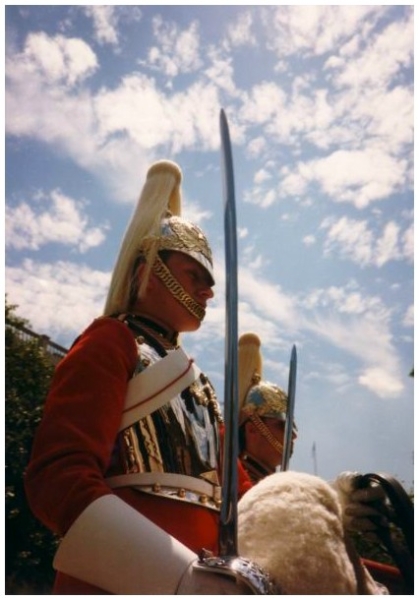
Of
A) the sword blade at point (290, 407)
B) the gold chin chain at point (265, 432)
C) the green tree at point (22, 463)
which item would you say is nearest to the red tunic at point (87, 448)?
the sword blade at point (290, 407)

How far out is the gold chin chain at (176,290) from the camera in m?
2.15

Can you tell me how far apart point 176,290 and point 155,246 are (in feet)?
0.70

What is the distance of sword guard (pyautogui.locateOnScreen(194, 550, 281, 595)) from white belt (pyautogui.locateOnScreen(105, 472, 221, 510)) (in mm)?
350

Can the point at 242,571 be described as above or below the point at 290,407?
below

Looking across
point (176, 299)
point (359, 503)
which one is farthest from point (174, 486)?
point (176, 299)

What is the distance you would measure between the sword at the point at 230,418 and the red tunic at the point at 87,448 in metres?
0.18

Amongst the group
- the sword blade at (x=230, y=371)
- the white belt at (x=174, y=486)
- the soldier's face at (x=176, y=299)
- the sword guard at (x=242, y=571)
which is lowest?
the sword guard at (x=242, y=571)

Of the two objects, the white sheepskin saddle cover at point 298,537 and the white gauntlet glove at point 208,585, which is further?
the white sheepskin saddle cover at point 298,537

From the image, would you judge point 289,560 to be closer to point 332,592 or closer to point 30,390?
point 332,592

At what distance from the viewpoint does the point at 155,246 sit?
2.24 m

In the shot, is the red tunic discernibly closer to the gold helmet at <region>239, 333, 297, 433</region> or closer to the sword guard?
the sword guard

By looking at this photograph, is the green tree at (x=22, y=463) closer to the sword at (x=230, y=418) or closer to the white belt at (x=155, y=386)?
the white belt at (x=155, y=386)

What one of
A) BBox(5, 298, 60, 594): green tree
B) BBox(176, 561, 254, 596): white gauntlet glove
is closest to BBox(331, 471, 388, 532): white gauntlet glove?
BBox(176, 561, 254, 596): white gauntlet glove

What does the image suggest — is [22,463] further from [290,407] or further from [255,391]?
[290,407]
